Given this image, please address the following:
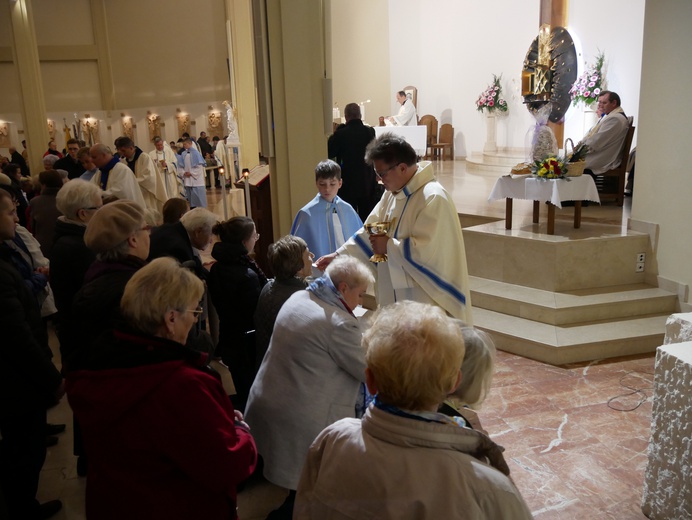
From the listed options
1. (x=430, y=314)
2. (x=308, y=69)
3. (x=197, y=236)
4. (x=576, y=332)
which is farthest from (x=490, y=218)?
(x=430, y=314)

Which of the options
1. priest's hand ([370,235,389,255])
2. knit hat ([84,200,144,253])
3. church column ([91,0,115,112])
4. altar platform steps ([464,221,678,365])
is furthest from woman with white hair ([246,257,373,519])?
church column ([91,0,115,112])

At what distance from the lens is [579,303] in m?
5.03

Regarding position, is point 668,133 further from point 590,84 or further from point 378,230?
point 590,84

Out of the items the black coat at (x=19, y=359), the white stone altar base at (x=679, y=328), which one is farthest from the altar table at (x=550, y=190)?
the black coat at (x=19, y=359)

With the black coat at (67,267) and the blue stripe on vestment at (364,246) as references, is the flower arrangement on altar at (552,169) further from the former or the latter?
the black coat at (67,267)

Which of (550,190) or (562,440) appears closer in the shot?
(562,440)

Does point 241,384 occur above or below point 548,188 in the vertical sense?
below

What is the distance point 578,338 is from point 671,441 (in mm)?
2128

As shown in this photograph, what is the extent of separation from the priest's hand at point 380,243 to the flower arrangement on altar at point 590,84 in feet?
28.5

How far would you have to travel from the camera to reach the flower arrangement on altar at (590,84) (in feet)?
33.5

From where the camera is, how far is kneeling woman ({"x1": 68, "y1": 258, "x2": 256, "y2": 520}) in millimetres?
1577

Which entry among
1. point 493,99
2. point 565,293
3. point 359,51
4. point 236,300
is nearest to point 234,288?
point 236,300

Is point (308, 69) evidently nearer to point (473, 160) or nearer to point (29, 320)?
point (29, 320)

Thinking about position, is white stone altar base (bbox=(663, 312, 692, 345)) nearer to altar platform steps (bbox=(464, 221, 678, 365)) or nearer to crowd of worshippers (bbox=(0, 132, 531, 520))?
→ crowd of worshippers (bbox=(0, 132, 531, 520))
